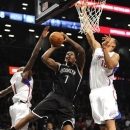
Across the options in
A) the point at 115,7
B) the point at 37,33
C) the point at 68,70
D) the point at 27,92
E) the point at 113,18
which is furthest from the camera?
the point at 37,33

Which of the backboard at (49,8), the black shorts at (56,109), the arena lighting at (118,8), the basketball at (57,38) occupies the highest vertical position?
the backboard at (49,8)

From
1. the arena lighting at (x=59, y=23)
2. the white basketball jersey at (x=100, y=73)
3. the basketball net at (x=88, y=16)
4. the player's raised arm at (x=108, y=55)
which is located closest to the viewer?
the player's raised arm at (x=108, y=55)

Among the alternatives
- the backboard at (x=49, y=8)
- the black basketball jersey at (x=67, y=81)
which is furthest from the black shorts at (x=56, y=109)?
the backboard at (x=49, y=8)

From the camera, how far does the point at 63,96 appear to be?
684cm

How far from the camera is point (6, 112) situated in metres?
18.4

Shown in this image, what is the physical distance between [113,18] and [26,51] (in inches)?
251

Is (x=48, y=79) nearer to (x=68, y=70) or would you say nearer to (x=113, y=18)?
(x=113, y=18)

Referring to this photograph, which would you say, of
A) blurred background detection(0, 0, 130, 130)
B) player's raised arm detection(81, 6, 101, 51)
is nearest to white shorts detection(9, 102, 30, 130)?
player's raised arm detection(81, 6, 101, 51)

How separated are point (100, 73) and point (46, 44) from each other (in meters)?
22.4

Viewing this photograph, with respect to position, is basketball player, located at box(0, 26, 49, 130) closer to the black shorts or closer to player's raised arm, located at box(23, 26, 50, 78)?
player's raised arm, located at box(23, 26, 50, 78)

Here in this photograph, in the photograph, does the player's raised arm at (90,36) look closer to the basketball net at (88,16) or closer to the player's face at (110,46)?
the basketball net at (88,16)

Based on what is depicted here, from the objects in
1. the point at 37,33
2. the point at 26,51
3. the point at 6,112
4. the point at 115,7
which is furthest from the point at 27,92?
the point at 37,33

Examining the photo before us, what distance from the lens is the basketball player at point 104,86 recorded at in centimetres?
644

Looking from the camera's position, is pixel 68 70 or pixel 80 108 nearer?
pixel 68 70
